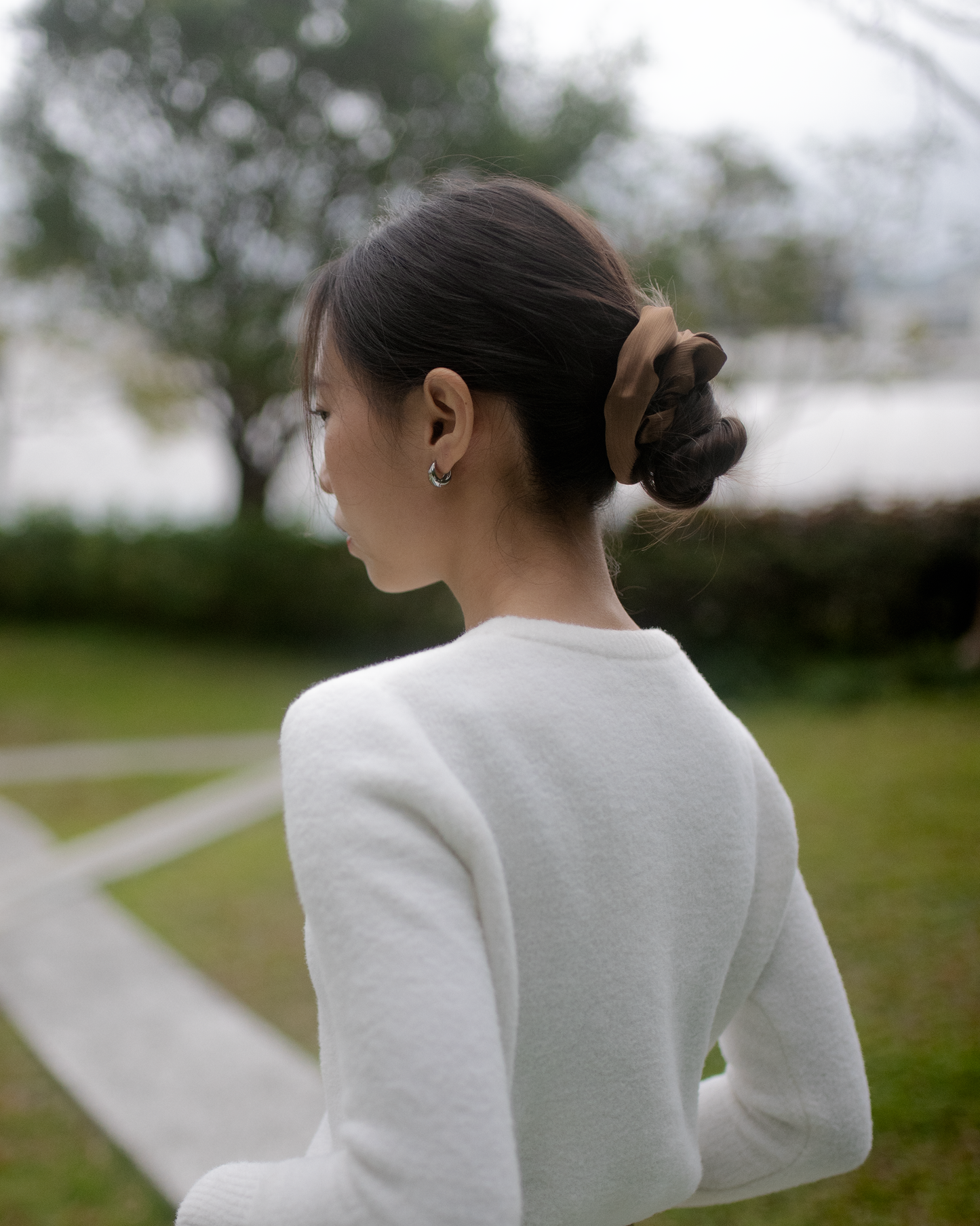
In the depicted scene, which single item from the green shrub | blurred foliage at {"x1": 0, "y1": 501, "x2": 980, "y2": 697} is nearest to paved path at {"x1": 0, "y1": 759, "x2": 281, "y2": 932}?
blurred foliage at {"x1": 0, "y1": 501, "x2": 980, "y2": 697}

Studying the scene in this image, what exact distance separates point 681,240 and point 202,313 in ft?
14.5

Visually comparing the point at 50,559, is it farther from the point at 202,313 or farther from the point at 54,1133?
the point at 54,1133

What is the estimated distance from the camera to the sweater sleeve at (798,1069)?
36.4 inches

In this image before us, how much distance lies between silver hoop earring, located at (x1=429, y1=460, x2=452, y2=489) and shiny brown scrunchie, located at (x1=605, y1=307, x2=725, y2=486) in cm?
13

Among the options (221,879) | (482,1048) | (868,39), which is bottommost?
(221,879)

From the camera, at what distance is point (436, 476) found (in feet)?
2.69

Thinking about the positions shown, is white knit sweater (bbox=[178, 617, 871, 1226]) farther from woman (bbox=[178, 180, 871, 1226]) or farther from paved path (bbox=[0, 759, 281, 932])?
paved path (bbox=[0, 759, 281, 932])

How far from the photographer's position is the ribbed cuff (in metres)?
0.67

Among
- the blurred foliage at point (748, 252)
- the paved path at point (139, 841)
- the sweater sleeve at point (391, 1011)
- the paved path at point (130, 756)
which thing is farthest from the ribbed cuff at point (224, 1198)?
the blurred foliage at point (748, 252)

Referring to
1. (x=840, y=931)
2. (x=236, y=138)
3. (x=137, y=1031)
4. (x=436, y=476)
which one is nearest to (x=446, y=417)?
(x=436, y=476)

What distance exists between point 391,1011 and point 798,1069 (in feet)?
1.60

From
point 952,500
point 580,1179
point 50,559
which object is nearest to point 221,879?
point 580,1179

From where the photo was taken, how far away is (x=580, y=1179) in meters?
0.81

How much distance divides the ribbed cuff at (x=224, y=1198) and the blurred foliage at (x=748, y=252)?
816 centimetres
